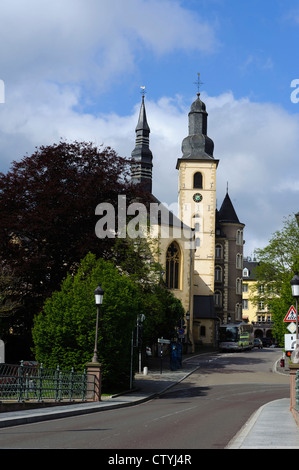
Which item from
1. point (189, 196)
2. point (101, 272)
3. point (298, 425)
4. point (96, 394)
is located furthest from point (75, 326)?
point (189, 196)

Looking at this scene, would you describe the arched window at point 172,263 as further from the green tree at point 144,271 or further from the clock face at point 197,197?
the green tree at point 144,271

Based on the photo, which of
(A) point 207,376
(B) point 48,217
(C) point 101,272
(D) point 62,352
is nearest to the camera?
(D) point 62,352

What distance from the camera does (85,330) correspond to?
29.5 meters

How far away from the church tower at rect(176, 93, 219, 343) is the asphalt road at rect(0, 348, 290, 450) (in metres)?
48.3

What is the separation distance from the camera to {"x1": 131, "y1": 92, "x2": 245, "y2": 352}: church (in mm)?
65250

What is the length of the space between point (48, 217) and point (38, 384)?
15.6m

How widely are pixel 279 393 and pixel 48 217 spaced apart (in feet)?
49.9

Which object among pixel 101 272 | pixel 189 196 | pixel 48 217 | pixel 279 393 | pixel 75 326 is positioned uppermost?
pixel 189 196

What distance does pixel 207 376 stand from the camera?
134ft

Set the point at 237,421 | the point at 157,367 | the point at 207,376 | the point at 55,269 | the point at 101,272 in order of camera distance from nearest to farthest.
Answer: the point at 237,421, the point at 101,272, the point at 55,269, the point at 207,376, the point at 157,367

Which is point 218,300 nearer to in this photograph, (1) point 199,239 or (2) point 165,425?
(1) point 199,239

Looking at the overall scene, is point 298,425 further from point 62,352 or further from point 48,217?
point 48,217

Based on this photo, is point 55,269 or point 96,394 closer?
point 96,394

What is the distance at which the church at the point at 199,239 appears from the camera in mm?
65250
